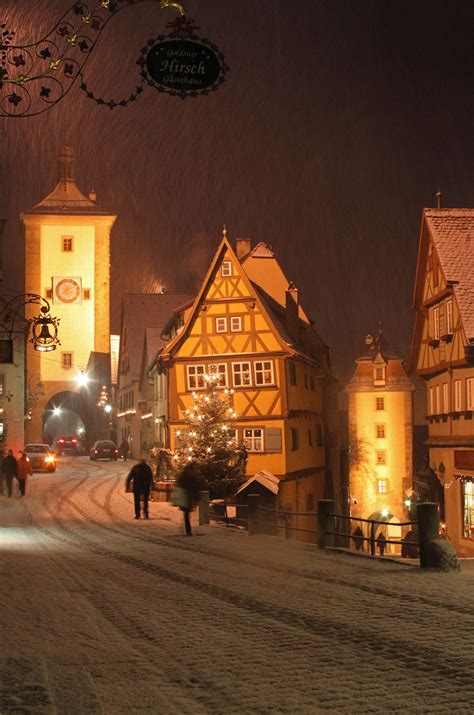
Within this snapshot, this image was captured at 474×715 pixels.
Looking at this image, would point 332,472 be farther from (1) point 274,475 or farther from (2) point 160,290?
(2) point 160,290

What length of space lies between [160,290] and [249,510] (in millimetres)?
60624

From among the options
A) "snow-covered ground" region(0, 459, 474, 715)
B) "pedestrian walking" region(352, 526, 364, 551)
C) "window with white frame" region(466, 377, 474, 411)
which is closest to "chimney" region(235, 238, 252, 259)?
"pedestrian walking" region(352, 526, 364, 551)

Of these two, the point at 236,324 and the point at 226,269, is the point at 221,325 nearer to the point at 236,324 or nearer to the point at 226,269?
the point at 236,324

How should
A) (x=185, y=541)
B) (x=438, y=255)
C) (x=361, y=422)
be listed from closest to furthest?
(x=185, y=541), (x=438, y=255), (x=361, y=422)

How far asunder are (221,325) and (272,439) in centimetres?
539

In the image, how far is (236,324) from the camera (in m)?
46.7

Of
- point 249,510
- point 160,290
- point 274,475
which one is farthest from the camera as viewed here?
point 160,290

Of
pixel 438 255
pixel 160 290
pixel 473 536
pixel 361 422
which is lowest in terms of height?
pixel 473 536

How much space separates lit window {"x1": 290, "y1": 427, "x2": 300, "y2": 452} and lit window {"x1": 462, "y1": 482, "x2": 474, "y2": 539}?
14.7 metres

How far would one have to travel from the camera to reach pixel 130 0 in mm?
10602

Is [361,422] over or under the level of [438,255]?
under

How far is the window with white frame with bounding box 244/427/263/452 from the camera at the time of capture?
45500 mm

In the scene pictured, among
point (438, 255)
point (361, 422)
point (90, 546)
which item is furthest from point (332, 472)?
point (90, 546)

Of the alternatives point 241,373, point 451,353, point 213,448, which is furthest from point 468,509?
point 241,373
